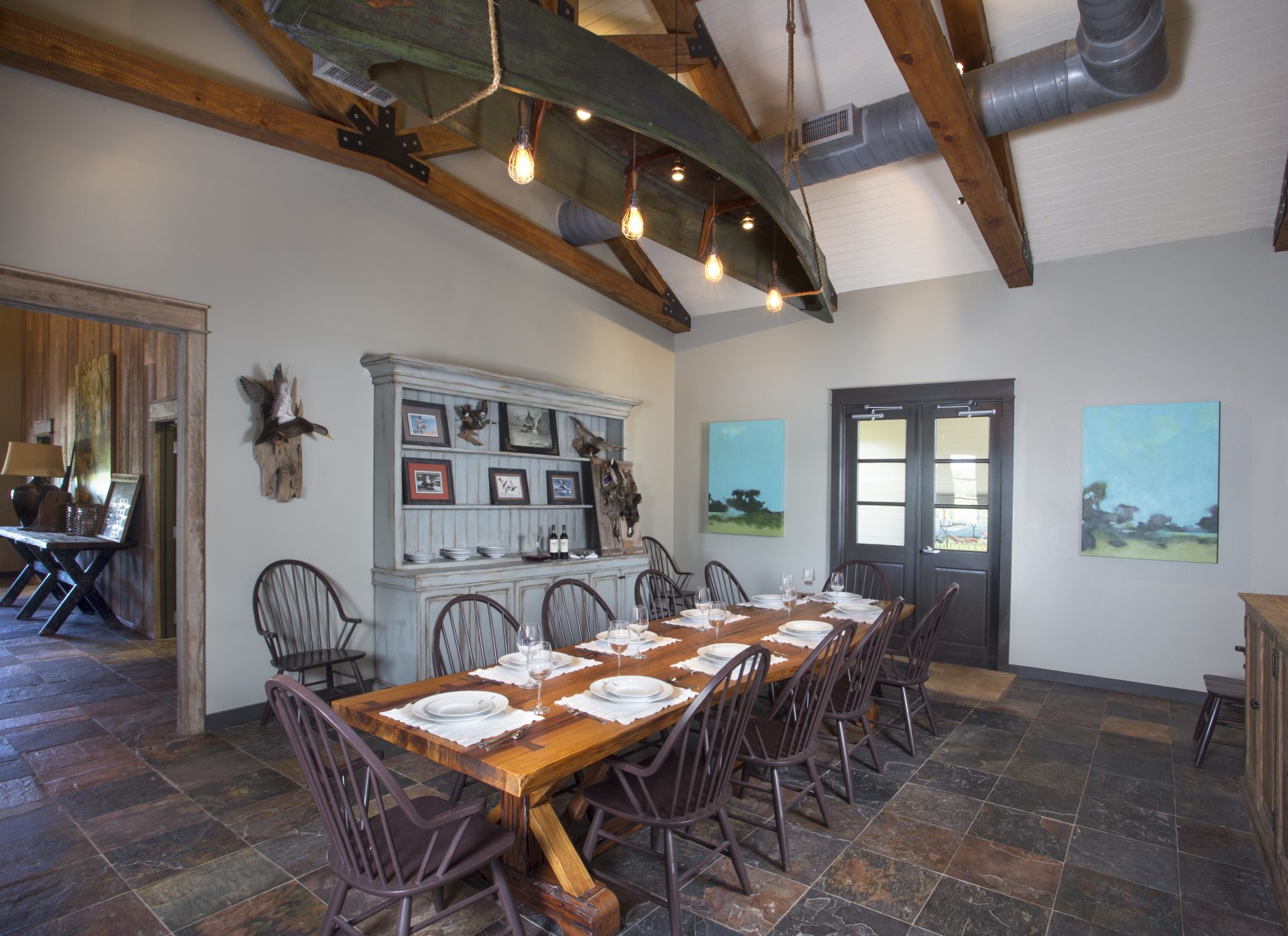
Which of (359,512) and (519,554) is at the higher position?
(359,512)

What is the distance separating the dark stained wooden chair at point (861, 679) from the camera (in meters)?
3.29

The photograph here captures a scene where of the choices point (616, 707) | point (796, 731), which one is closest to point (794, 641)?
point (796, 731)

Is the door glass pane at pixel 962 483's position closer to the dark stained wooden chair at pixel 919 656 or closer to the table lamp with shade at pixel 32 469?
the dark stained wooden chair at pixel 919 656

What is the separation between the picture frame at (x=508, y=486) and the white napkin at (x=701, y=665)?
2838 mm

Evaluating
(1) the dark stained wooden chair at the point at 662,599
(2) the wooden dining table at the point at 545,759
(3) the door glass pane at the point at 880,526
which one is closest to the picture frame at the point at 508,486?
(1) the dark stained wooden chair at the point at 662,599

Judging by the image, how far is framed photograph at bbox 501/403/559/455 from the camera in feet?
18.5

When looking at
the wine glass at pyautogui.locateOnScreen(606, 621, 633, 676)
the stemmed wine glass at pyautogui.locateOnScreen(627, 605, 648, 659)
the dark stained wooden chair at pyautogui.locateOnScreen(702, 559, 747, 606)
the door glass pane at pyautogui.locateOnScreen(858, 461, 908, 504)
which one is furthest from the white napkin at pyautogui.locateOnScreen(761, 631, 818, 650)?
the door glass pane at pyautogui.locateOnScreen(858, 461, 908, 504)

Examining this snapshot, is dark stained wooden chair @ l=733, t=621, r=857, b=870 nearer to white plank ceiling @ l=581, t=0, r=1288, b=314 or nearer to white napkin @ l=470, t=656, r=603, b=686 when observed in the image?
white napkin @ l=470, t=656, r=603, b=686

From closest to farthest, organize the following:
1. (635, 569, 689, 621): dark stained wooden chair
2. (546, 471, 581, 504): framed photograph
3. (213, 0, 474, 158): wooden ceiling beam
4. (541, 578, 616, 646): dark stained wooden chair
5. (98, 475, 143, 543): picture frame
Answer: (213, 0, 474, 158): wooden ceiling beam < (541, 578, 616, 646): dark stained wooden chair < (635, 569, 689, 621): dark stained wooden chair < (546, 471, 581, 504): framed photograph < (98, 475, 143, 543): picture frame

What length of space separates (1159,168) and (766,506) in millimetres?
3932

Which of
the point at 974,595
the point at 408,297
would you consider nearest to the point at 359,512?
the point at 408,297

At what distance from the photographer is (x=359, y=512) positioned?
4.73m

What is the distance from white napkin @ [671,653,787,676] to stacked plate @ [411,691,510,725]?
0.79 m

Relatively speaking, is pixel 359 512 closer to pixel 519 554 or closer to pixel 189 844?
pixel 519 554
